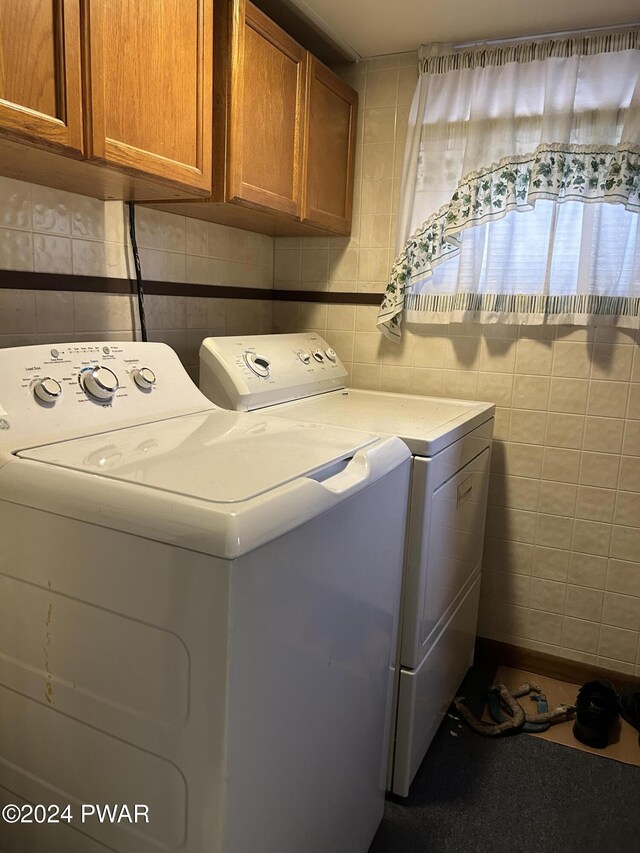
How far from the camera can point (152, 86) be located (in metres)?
1.39

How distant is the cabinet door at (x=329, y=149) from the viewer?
2.08 m

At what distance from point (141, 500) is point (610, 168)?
181 cm

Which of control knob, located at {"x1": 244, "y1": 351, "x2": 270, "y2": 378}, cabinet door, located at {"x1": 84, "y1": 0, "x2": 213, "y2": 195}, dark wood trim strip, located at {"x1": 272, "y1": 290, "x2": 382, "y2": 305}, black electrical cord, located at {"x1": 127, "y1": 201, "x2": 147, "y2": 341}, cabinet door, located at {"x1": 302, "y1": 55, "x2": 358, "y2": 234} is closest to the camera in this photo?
cabinet door, located at {"x1": 84, "y1": 0, "x2": 213, "y2": 195}

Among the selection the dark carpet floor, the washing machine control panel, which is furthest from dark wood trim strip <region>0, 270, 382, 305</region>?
the dark carpet floor

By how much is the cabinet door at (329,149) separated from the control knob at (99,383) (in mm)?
966

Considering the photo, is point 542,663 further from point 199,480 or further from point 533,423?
point 199,480

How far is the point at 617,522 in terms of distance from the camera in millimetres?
2203

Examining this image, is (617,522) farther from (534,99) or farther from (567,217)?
(534,99)

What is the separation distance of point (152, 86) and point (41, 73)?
11.8 inches

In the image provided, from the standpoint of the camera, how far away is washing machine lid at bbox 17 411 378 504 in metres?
0.99

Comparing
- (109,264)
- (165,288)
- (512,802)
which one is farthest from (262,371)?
(512,802)

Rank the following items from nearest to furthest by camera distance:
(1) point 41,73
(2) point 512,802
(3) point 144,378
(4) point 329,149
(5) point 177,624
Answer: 1. (5) point 177,624
2. (1) point 41,73
3. (3) point 144,378
4. (2) point 512,802
5. (4) point 329,149

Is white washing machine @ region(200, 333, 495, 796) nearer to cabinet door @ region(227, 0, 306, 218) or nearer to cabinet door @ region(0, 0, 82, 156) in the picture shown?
cabinet door @ region(227, 0, 306, 218)

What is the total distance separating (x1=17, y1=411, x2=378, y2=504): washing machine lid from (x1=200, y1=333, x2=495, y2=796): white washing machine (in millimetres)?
216
